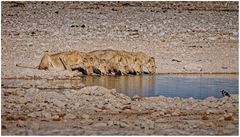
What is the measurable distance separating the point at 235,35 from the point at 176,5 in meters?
6.68

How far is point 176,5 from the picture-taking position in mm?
29625

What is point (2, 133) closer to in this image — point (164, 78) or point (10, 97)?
point (10, 97)

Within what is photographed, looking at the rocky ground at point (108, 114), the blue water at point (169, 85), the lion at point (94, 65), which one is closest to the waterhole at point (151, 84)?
the blue water at point (169, 85)

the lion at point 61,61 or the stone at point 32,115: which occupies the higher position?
the lion at point 61,61

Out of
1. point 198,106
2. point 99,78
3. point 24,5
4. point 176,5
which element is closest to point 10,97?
point 198,106

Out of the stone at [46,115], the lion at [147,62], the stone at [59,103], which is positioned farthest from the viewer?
the lion at [147,62]

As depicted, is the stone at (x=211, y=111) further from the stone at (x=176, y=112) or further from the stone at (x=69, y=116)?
the stone at (x=69, y=116)

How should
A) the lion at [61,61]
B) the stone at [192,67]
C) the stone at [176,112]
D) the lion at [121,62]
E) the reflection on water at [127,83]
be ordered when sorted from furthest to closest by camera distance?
1. the stone at [192,67]
2. the lion at [121,62]
3. the lion at [61,61]
4. the reflection on water at [127,83]
5. the stone at [176,112]

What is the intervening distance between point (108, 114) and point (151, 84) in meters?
5.50

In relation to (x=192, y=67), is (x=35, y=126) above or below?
below

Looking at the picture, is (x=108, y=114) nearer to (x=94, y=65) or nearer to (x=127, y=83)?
(x=127, y=83)

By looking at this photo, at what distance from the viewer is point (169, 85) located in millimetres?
14539

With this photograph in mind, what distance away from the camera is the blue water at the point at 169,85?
1270 centimetres

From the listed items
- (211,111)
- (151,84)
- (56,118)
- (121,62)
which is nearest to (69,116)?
(56,118)
